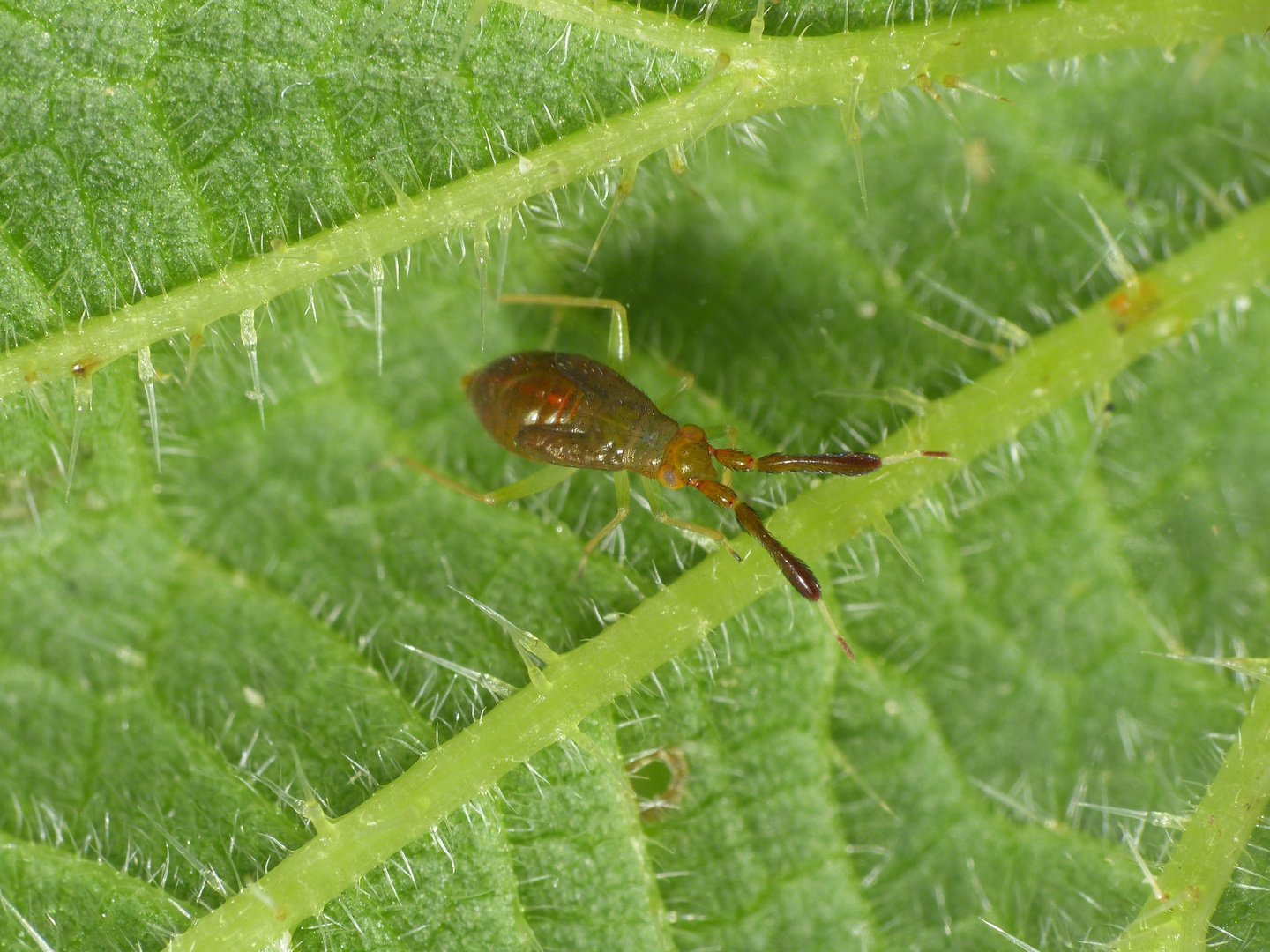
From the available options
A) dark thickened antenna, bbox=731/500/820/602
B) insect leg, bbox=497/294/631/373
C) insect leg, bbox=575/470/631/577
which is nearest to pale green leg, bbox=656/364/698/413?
insect leg, bbox=497/294/631/373

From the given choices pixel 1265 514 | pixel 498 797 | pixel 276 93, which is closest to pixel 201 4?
pixel 276 93

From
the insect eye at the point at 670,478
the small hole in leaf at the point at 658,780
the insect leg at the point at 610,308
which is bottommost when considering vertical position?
the small hole in leaf at the point at 658,780

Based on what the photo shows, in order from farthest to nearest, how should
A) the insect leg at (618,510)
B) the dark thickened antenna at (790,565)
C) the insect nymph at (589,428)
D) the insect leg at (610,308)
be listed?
the insect leg at (610,308), the insect nymph at (589,428), the insect leg at (618,510), the dark thickened antenna at (790,565)

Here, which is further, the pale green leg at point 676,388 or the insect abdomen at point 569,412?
the pale green leg at point 676,388

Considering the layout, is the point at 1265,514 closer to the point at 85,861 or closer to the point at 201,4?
the point at 201,4

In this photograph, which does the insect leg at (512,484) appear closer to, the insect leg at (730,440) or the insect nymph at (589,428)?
the insect nymph at (589,428)

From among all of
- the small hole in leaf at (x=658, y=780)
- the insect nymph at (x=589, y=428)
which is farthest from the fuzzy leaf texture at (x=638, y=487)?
the insect nymph at (x=589, y=428)

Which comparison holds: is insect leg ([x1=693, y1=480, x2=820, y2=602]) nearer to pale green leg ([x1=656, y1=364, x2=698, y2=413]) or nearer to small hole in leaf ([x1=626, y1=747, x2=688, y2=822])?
pale green leg ([x1=656, y1=364, x2=698, y2=413])

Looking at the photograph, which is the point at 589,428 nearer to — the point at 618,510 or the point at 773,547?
the point at 618,510
